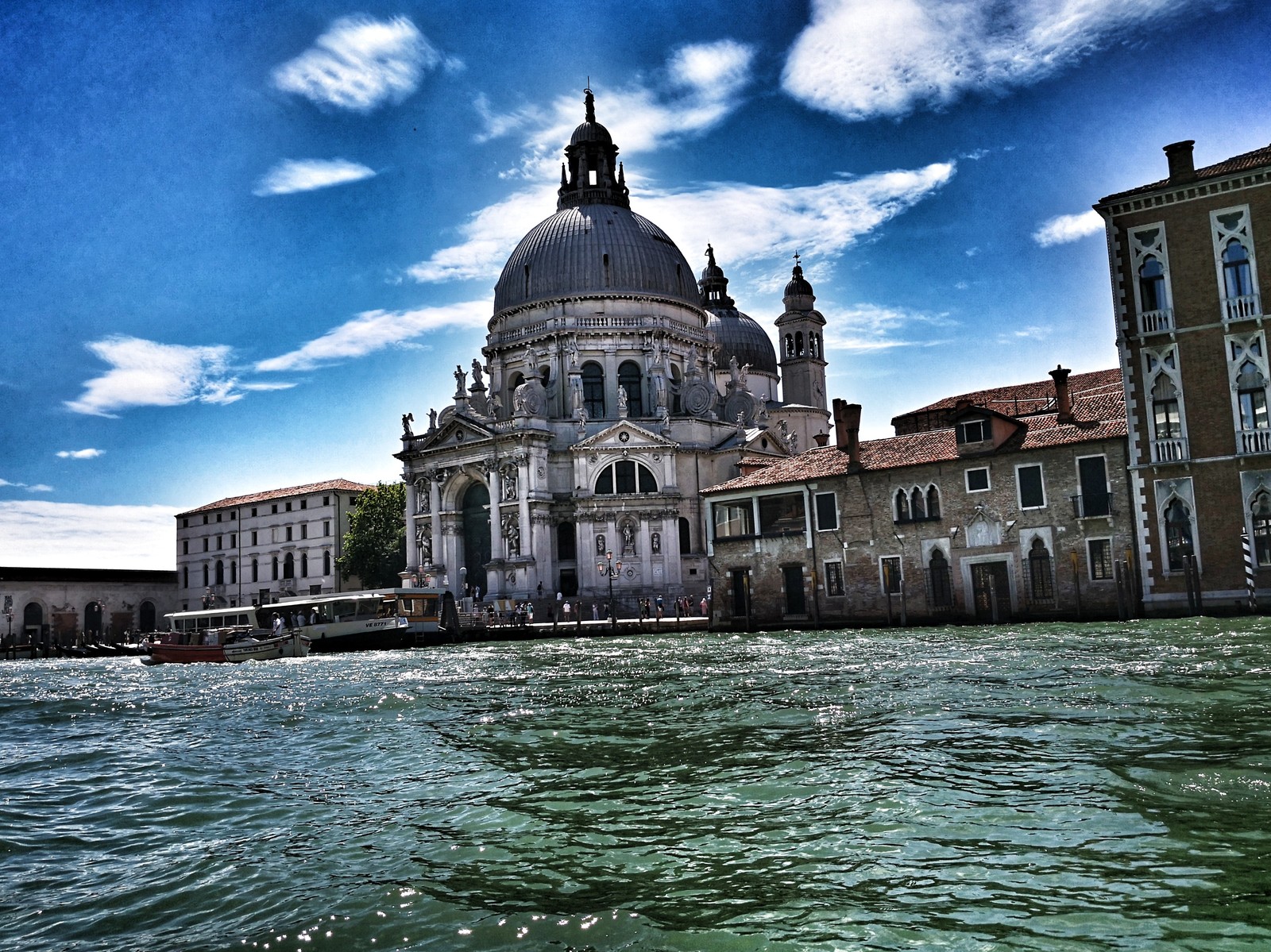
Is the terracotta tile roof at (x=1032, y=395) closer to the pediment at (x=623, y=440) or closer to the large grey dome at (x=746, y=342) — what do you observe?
the pediment at (x=623, y=440)

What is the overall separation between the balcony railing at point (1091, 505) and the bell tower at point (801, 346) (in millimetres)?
42754

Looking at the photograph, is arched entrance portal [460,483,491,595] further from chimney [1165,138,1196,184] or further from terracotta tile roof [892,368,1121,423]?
chimney [1165,138,1196,184]

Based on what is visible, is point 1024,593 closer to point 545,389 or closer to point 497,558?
point 497,558

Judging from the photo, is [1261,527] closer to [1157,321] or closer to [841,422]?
[1157,321]

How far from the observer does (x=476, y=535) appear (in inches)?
2186

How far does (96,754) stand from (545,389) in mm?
44551

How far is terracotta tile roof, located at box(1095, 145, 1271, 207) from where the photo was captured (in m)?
27.1

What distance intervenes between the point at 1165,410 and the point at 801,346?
45.7 m

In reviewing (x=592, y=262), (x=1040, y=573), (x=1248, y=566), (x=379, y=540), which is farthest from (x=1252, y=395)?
(x=379, y=540)

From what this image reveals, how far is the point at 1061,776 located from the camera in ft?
26.6

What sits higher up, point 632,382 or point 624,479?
point 632,382

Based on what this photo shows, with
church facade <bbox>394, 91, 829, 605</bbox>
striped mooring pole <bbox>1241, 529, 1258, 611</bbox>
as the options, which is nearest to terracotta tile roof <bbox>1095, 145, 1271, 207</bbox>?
striped mooring pole <bbox>1241, 529, 1258, 611</bbox>

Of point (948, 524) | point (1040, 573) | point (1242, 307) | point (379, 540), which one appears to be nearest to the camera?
point (1242, 307)

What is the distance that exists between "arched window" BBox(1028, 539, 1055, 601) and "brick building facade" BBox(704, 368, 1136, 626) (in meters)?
0.04
